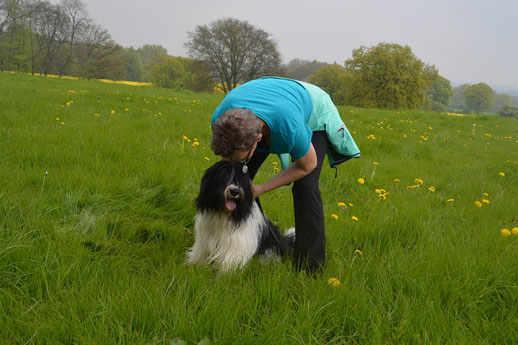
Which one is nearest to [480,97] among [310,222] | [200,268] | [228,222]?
[310,222]

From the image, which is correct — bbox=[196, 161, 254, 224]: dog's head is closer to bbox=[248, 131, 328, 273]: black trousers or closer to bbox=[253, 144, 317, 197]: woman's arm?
bbox=[253, 144, 317, 197]: woman's arm

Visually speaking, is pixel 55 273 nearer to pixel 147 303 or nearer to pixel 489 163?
pixel 147 303

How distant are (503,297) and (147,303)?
92.1 inches

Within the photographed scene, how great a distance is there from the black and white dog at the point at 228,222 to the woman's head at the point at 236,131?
1.14ft

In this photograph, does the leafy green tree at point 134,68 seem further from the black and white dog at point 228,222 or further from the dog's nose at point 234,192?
the dog's nose at point 234,192

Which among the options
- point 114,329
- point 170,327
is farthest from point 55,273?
point 170,327

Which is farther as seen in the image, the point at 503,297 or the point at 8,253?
the point at 503,297

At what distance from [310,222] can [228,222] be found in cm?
65

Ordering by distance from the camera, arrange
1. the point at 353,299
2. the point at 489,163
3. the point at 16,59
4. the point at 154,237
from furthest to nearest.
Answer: the point at 16,59
the point at 489,163
the point at 154,237
the point at 353,299

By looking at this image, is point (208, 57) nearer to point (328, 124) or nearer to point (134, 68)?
point (328, 124)

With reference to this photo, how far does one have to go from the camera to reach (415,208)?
11.0 ft

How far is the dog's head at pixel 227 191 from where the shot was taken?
6.77 feet

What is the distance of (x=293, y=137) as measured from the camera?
73.0 inches

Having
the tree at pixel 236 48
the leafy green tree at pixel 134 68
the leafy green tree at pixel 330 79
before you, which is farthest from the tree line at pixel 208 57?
the leafy green tree at pixel 134 68
